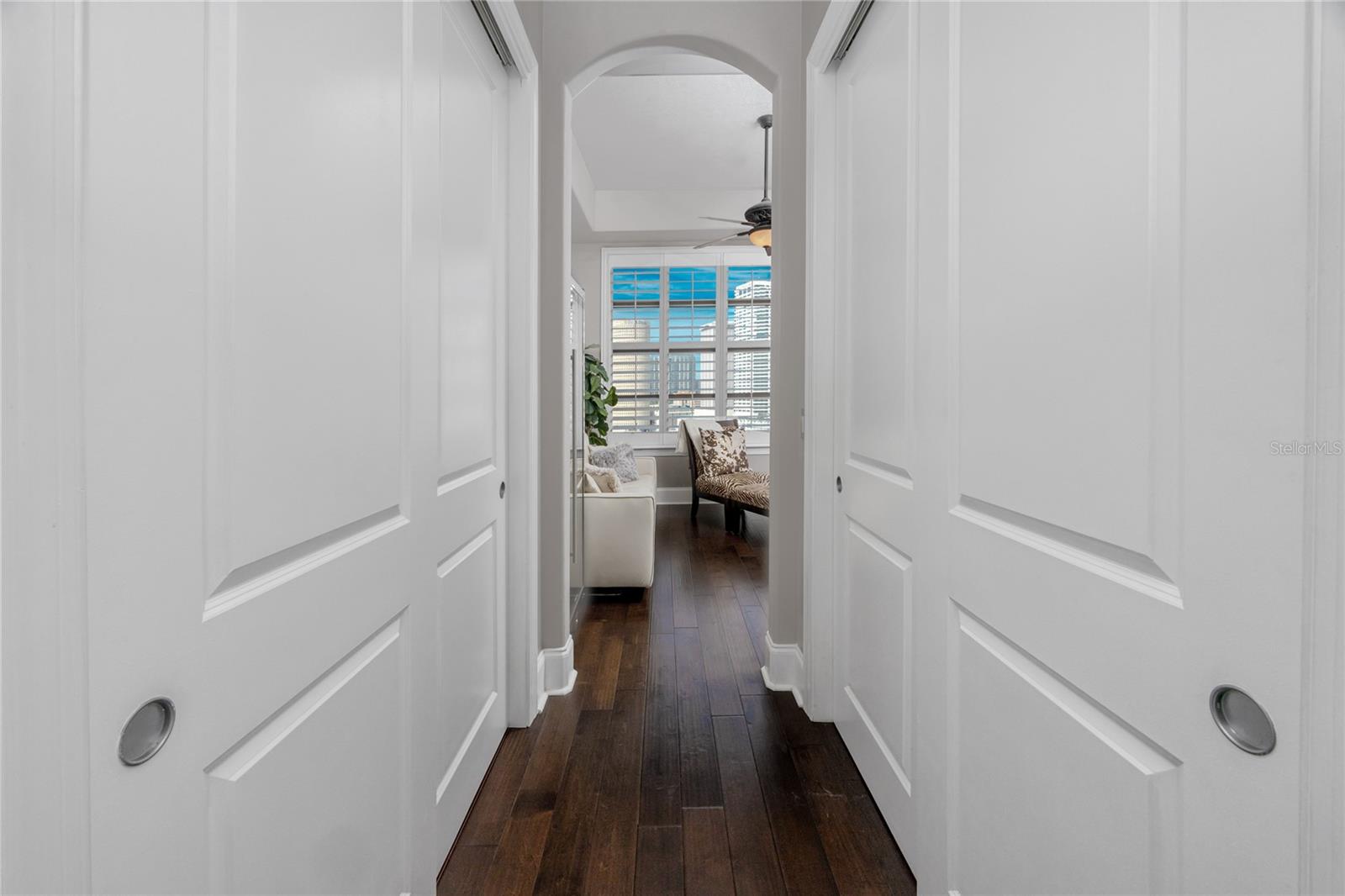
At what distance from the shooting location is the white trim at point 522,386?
6.38 feet

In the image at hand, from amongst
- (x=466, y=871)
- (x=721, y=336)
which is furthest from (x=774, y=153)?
(x=721, y=336)

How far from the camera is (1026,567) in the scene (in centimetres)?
93

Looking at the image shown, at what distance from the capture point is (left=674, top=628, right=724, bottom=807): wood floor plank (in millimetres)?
1689

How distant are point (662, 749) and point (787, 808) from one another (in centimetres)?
43

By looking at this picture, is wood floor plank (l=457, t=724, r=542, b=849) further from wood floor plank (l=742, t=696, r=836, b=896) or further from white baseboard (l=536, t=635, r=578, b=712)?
wood floor plank (l=742, t=696, r=836, b=896)

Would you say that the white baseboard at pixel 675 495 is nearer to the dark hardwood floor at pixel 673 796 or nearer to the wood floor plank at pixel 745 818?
the dark hardwood floor at pixel 673 796

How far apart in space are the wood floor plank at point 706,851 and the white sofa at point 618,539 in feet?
5.96

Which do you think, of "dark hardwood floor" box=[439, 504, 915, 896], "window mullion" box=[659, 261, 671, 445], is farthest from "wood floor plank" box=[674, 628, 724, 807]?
"window mullion" box=[659, 261, 671, 445]

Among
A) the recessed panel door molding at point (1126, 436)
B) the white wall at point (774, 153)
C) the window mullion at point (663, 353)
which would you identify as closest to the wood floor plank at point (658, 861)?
the recessed panel door molding at point (1126, 436)

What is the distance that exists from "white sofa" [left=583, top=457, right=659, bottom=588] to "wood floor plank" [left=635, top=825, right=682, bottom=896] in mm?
1870

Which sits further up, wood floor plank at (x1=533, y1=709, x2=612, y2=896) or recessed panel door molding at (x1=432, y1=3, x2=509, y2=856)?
recessed panel door molding at (x1=432, y1=3, x2=509, y2=856)

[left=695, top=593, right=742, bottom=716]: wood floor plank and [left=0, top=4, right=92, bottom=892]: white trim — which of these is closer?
[left=0, top=4, right=92, bottom=892]: white trim

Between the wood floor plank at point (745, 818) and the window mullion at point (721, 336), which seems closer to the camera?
the wood floor plank at point (745, 818)

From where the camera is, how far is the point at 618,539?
11.0ft
